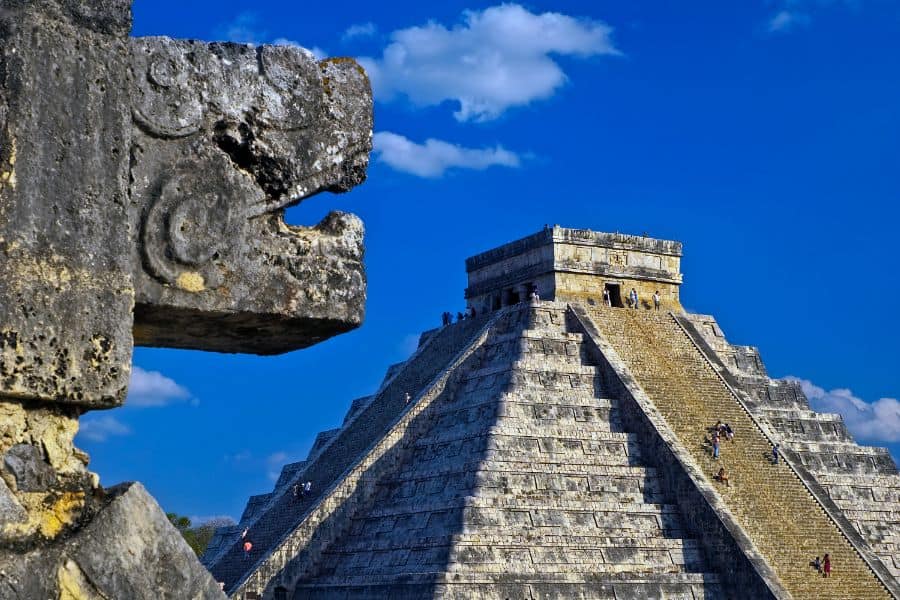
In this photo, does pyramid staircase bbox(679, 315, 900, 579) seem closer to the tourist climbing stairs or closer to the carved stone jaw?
the tourist climbing stairs

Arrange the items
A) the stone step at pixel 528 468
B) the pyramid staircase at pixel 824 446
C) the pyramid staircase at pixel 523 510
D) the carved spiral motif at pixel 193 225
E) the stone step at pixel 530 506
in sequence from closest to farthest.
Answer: the carved spiral motif at pixel 193 225 → the pyramid staircase at pixel 523 510 → the stone step at pixel 530 506 → the stone step at pixel 528 468 → the pyramid staircase at pixel 824 446

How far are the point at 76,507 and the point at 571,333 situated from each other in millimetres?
36775

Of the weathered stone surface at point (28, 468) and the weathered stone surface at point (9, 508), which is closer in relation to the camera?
the weathered stone surface at point (9, 508)

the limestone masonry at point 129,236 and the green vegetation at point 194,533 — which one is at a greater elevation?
the green vegetation at point 194,533

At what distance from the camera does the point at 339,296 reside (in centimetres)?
391

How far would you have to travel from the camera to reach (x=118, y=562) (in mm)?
3307

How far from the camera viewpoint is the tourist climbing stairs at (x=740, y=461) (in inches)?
1373

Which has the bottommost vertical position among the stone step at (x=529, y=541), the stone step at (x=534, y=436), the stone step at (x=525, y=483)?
the stone step at (x=529, y=541)

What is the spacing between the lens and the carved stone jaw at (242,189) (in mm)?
3631

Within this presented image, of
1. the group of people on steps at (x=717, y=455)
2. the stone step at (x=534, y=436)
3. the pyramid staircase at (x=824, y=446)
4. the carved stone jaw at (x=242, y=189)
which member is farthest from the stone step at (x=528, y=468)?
the carved stone jaw at (x=242, y=189)

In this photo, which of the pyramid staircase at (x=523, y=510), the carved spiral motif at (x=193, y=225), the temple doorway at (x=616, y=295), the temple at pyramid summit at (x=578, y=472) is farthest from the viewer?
the temple doorway at (x=616, y=295)

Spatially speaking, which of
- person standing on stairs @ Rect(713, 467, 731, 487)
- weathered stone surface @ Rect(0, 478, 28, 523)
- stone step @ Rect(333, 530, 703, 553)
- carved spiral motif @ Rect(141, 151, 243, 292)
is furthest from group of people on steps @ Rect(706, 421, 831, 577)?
weathered stone surface @ Rect(0, 478, 28, 523)

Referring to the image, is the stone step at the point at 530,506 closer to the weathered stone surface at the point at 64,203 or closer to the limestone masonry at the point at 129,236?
the limestone masonry at the point at 129,236

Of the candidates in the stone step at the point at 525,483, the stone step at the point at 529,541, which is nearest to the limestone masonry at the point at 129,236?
the stone step at the point at 529,541
